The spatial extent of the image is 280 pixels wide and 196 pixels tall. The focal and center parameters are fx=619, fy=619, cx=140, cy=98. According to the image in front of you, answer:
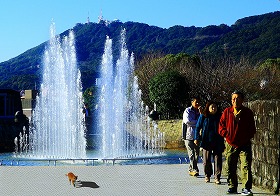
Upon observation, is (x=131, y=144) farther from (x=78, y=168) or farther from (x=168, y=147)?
(x=78, y=168)

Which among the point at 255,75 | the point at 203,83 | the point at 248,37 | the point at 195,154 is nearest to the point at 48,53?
the point at 203,83

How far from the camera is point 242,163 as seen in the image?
29.3 ft

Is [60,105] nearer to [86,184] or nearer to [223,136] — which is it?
[86,184]

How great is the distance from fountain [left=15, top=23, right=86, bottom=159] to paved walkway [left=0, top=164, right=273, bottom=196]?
47.0 feet

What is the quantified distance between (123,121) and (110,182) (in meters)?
23.2

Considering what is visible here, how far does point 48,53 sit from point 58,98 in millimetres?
2761

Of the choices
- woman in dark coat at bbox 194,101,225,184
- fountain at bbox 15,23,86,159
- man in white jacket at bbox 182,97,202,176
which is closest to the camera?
woman in dark coat at bbox 194,101,225,184

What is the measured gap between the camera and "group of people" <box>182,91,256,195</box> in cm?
885

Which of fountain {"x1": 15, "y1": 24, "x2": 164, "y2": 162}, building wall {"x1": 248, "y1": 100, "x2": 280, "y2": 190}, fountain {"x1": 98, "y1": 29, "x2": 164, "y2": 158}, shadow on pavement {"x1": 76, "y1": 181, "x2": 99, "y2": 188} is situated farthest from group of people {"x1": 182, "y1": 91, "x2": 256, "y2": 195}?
fountain {"x1": 15, "y1": 24, "x2": 164, "y2": 162}

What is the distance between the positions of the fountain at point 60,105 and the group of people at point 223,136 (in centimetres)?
1623

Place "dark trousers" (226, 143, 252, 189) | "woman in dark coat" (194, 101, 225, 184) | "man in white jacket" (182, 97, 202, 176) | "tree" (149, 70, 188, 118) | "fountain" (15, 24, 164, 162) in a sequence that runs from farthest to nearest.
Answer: "tree" (149, 70, 188, 118)
"fountain" (15, 24, 164, 162)
"man in white jacket" (182, 97, 202, 176)
"woman in dark coat" (194, 101, 225, 184)
"dark trousers" (226, 143, 252, 189)

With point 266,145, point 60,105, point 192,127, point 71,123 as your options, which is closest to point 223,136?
point 266,145

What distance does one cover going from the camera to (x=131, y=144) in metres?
31.6

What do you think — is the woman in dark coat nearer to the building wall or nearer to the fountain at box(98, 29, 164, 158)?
the building wall
